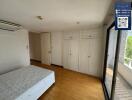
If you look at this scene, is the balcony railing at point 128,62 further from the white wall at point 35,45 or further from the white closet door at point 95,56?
the white wall at point 35,45

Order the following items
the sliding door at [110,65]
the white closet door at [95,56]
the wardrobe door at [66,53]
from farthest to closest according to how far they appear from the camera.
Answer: the wardrobe door at [66,53] → the white closet door at [95,56] → the sliding door at [110,65]

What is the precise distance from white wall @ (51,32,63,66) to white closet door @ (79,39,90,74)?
134cm

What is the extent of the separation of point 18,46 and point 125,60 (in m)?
4.94

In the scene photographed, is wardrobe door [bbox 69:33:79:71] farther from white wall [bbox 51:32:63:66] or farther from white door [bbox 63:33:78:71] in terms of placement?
Result: white wall [bbox 51:32:63:66]

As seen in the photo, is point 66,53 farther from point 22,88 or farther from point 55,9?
point 55,9

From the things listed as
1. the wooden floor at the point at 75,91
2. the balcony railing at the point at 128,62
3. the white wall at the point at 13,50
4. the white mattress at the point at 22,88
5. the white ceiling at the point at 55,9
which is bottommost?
the wooden floor at the point at 75,91

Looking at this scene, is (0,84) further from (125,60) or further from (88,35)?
(125,60)

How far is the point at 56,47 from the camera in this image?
473cm

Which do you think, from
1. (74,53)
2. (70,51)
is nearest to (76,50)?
(74,53)

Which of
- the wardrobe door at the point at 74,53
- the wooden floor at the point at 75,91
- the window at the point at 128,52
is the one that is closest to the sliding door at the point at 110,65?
the wooden floor at the point at 75,91

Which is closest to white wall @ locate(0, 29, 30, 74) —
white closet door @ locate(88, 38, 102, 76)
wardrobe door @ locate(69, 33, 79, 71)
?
wardrobe door @ locate(69, 33, 79, 71)

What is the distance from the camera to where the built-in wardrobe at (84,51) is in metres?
3.37

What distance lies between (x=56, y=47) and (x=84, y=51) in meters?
1.83

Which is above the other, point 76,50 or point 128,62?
point 76,50
